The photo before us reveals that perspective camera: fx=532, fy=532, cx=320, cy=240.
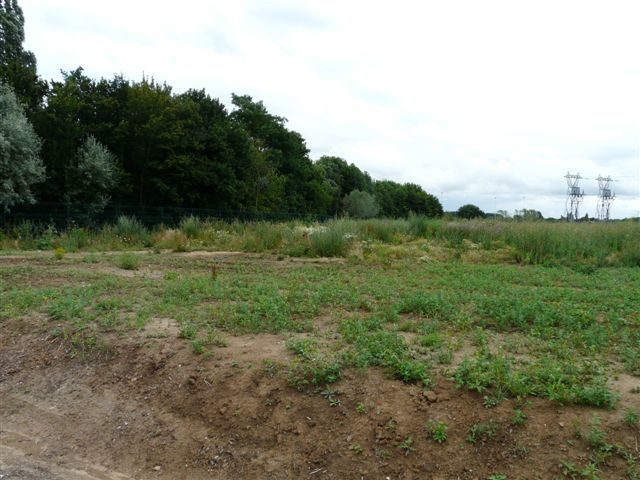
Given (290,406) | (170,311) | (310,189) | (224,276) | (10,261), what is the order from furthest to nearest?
(310,189), (10,261), (224,276), (170,311), (290,406)

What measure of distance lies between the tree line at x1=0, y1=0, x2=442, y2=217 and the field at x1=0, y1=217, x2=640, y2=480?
1277cm

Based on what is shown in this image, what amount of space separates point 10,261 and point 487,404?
34.7ft

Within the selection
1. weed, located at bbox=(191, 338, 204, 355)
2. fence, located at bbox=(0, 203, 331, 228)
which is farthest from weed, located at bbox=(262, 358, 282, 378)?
fence, located at bbox=(0, 203, 331, 228)

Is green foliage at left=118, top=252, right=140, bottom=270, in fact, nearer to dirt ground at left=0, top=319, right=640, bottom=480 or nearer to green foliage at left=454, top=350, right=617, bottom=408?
dirt ground at left=0, top=319, right=640, bottom=480

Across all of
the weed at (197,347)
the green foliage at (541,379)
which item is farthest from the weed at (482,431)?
the weed at (197,347)

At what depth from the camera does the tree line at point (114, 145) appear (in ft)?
59.1

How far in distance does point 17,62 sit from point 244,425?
966 inches

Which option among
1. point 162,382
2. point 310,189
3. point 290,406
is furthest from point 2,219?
point 310,189

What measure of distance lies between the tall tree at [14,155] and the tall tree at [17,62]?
3.11 meters

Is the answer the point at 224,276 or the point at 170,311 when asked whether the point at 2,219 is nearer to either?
the point at 224,276

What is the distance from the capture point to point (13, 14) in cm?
2528

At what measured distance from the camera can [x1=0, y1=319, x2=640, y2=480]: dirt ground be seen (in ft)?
10.9

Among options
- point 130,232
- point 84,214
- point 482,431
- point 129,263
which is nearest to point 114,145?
point 84,214

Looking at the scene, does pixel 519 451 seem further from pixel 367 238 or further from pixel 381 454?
pixel 367 238
